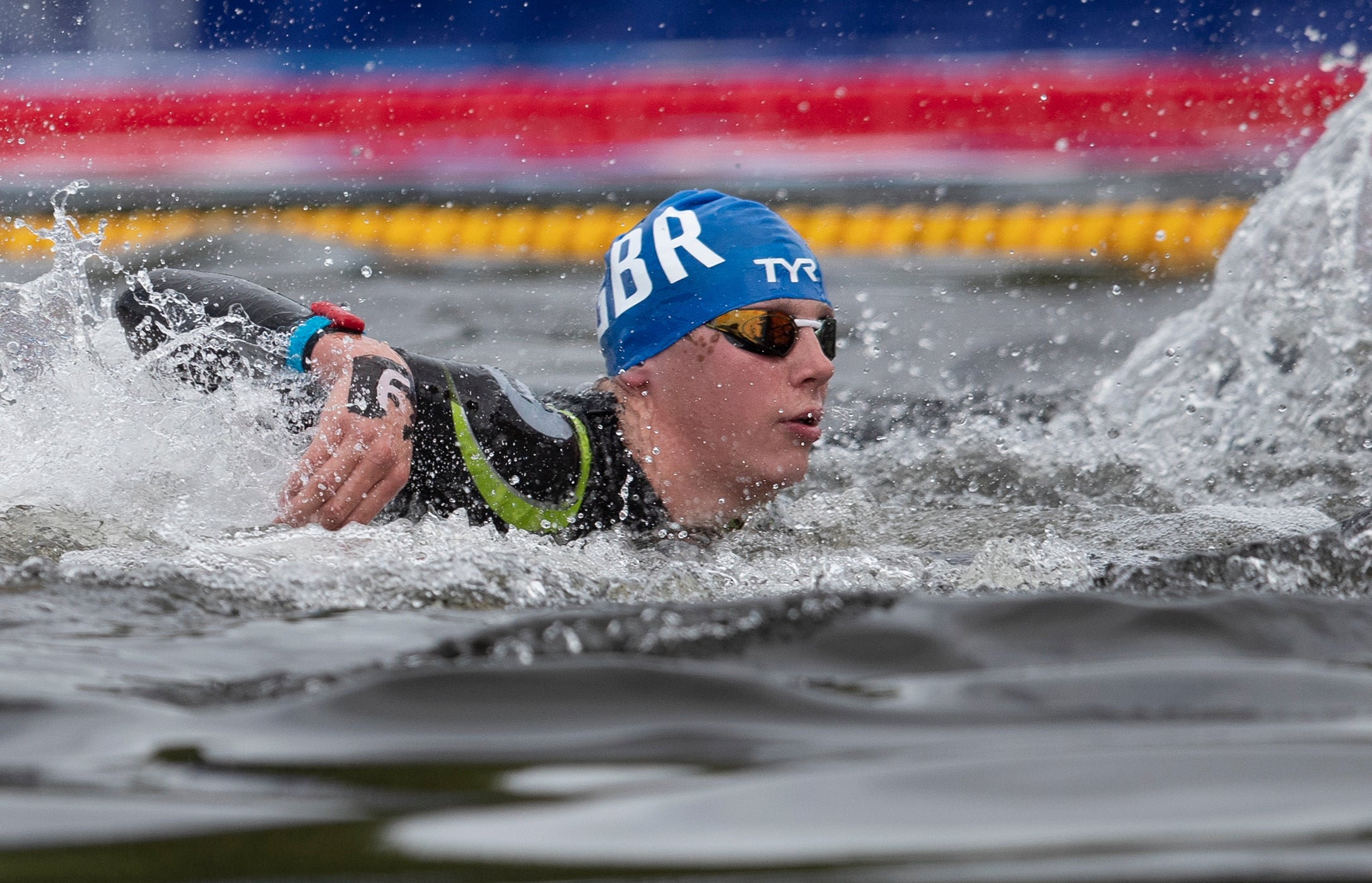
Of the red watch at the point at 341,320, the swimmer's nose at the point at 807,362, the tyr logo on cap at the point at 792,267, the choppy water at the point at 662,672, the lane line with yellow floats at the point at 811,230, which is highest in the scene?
the lane line with yellow floats at the point at 811,230

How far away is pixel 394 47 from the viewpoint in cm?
971

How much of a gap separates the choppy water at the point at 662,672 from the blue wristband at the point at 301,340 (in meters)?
0.18

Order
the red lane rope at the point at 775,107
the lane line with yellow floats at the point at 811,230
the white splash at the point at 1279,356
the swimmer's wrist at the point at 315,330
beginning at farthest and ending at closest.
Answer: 1. the red lane rope at the point at 775,107
2. the lane line with yellow floats at the point at 811,230
3. the white splash at the point at 1279,356
4. the swimmer's wrist at the point at 315,330

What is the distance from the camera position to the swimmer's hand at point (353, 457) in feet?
8.57

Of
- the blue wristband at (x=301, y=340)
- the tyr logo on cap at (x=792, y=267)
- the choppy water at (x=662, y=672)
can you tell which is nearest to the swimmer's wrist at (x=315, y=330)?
the blue wristband at (x=301, y=340)

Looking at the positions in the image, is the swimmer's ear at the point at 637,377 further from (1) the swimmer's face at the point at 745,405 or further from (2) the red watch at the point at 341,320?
(2) the red watch at the point at 341,320

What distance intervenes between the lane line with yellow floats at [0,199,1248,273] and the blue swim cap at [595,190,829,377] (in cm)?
459

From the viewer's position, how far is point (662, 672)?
6.06 ft

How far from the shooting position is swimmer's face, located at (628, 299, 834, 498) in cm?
321

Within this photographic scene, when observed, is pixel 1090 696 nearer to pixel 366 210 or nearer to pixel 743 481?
pixel 743 481

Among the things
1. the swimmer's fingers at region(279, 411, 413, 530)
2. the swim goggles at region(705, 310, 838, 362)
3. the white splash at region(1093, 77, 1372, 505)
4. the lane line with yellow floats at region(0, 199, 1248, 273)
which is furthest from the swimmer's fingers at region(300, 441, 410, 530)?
the lane line with yellow floats at region(0, 199, 1248, 273)

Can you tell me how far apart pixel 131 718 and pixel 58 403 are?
2.05 m

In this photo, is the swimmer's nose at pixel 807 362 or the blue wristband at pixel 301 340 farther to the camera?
the swimmer's nose at pixel 807 362

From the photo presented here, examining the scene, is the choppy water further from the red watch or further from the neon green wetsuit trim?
the red watch
